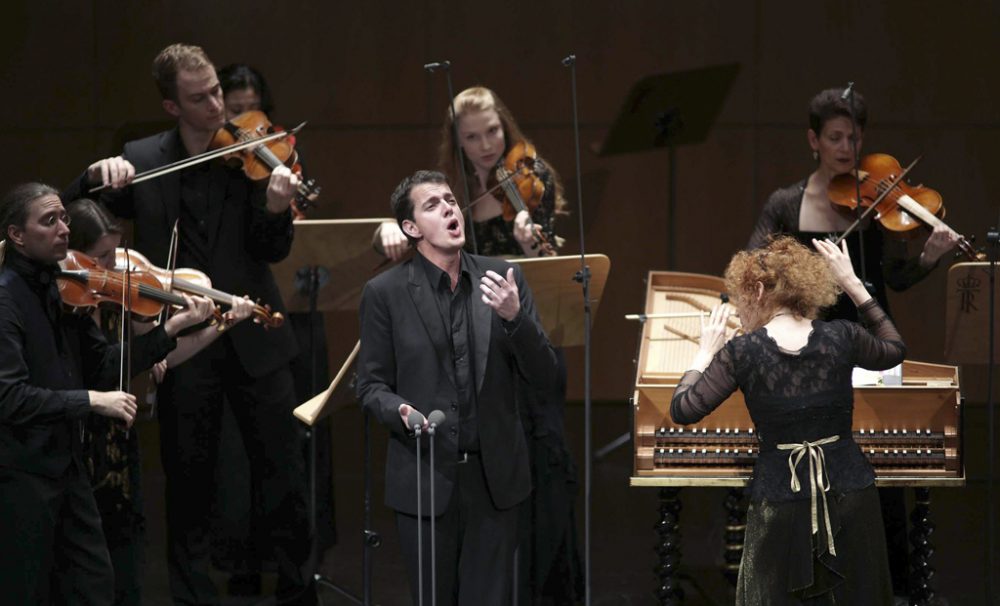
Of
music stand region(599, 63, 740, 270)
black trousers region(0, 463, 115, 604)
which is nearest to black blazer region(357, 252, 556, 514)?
black trousers region(0, 463, 115, 604)

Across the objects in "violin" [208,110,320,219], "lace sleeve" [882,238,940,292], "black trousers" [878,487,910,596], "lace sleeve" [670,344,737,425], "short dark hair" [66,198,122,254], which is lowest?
"black trousers" [878,487,910,596]

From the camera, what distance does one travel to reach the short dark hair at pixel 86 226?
3.98 m

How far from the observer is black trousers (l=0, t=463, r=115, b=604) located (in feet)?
11.9

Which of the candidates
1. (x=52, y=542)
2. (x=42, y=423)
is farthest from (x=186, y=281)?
(x=52, y=542)

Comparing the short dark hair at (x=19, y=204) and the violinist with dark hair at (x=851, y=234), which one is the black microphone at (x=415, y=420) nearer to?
the short dark hair at (x=19, y=204)

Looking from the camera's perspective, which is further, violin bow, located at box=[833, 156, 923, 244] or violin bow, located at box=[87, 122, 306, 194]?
violin bow, located at box=[87, 122, 306, 194]

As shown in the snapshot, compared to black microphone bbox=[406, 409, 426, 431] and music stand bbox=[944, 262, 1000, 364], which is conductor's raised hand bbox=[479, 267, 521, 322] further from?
music stand bbox=[944, 262, 1000, 364]

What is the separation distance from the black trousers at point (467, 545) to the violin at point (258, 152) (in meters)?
1.47

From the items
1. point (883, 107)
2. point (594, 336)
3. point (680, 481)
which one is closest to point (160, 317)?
point (680, 481)

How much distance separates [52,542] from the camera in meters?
3.68

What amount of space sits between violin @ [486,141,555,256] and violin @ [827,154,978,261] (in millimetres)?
970

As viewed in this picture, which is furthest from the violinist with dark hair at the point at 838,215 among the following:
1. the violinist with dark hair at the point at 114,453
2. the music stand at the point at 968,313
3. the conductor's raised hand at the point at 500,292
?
the violinist with dark hair at the point at 114,453

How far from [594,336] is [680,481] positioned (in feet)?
9.99

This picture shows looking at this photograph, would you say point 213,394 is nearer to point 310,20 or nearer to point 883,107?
point 310,20
